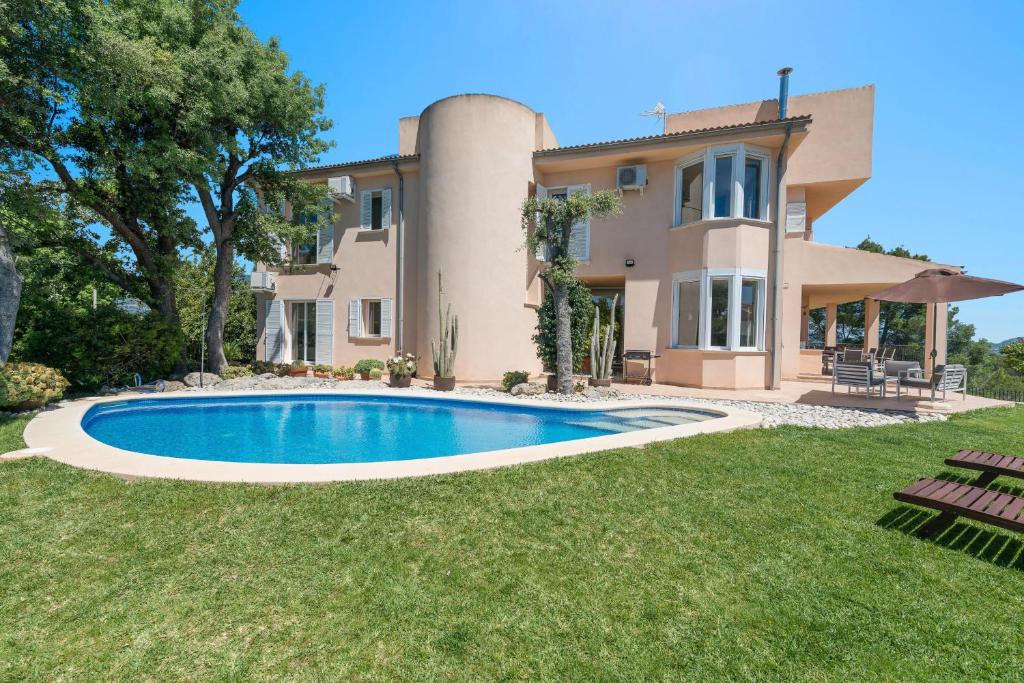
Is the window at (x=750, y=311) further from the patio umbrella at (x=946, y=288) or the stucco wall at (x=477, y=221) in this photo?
the stucco wall at (x=477, y=221)

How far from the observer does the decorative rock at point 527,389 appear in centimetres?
1141

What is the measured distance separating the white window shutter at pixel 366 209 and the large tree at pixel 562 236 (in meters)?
7.26

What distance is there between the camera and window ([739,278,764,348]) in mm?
12477

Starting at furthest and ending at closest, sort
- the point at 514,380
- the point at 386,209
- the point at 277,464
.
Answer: the point at 386,209 → the point at 514,380 → the point at 277,464

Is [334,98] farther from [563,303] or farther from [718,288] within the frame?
[718,288]

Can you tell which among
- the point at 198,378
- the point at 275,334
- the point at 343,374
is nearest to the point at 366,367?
the point at 343,374

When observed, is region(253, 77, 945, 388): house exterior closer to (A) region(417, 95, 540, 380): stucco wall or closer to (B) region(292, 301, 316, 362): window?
(A) region(417, 95, 540, 380): stucco wall

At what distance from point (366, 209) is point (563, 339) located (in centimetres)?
931

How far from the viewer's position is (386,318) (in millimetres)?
15500

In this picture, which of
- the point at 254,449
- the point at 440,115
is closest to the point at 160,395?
the point at 254,449

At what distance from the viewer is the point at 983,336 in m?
43.1

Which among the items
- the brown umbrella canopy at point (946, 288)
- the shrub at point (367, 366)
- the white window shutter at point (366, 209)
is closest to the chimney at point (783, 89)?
the brown umbrella canopy at point (946, 288)

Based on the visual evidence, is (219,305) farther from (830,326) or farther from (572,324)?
(830,326)

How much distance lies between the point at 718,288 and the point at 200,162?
13922 mm
